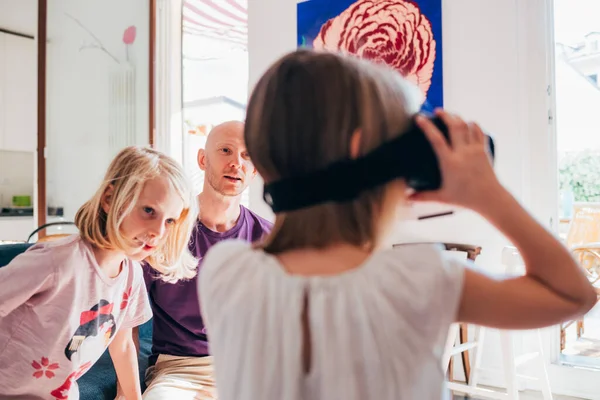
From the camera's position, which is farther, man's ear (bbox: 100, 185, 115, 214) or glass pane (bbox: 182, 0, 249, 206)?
glass pane (bbox: 182, 0, 249, 206)

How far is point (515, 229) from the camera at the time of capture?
1.81ft

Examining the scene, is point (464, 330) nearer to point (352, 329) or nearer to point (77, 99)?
point (352, 329)

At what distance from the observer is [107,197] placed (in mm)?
1205

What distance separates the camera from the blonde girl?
3.63 feet

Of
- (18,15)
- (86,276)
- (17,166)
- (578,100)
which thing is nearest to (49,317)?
(86,276)

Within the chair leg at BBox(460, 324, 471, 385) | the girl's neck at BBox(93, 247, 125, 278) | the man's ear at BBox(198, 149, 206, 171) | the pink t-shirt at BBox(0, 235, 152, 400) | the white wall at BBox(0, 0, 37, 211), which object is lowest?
the chair leg at BBox(460, 324, 471, 385)

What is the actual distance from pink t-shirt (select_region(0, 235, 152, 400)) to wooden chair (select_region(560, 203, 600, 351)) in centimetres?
255

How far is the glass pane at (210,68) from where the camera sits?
12.1ft

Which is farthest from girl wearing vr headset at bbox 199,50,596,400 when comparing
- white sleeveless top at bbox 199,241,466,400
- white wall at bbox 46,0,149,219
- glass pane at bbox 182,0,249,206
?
white wall at bbox 46,0,149,219

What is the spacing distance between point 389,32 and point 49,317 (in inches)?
91.2

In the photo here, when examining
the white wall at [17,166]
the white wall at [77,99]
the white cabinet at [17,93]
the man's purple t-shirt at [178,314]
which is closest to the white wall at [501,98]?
the man's purple t-shirt at [178,314]

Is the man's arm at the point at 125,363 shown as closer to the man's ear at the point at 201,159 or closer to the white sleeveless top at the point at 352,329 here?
the man's ear at the point at 201,159

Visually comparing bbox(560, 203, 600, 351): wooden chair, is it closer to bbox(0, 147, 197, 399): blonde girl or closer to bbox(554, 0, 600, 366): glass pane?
bbox(554, 0, 600, 366): glass pane

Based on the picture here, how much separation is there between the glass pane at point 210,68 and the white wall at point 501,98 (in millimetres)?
1617
